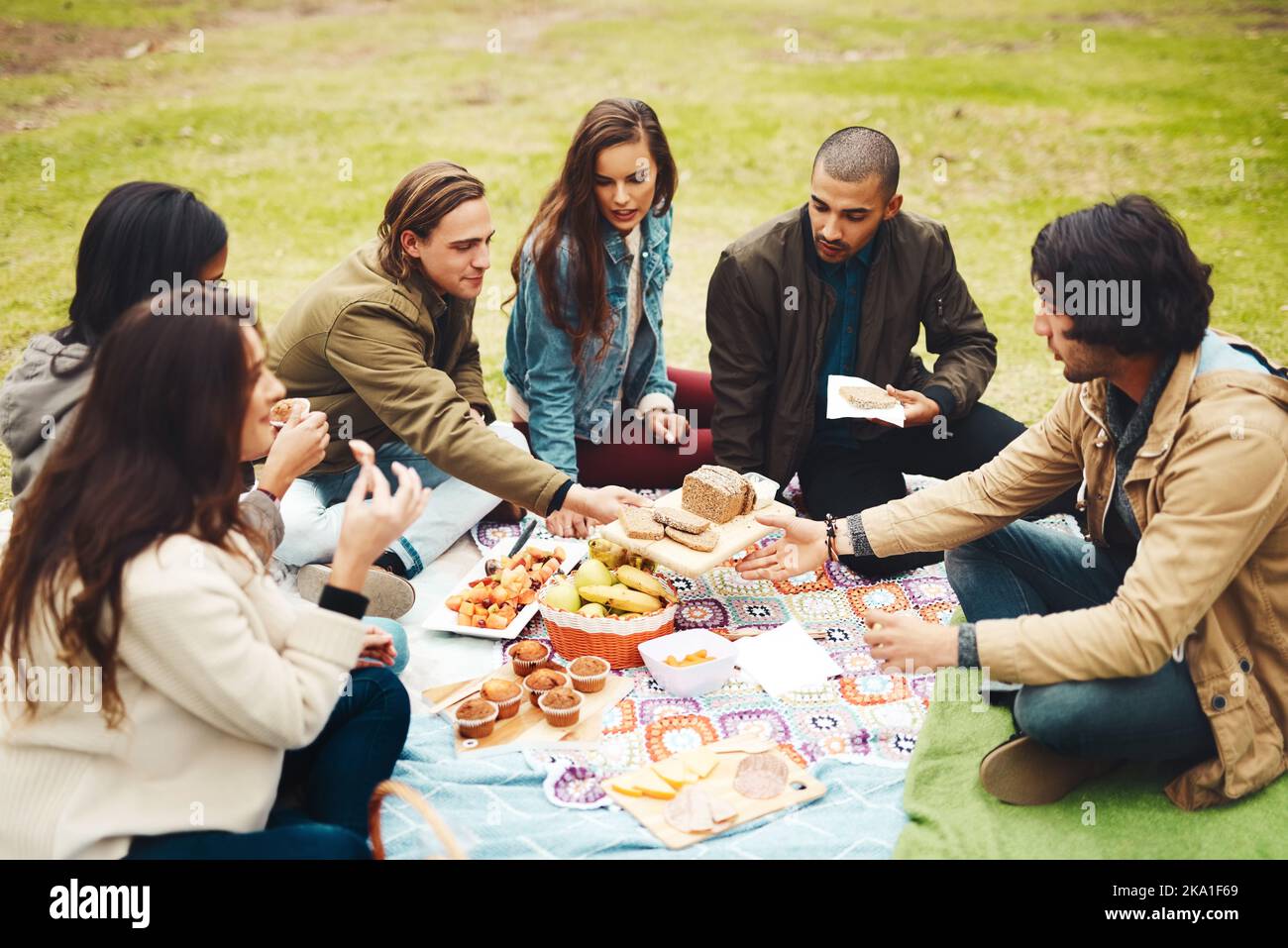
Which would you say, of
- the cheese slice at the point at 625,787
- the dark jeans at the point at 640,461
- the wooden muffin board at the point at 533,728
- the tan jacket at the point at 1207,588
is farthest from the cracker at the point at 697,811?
the dark jeans at the point at 640,461

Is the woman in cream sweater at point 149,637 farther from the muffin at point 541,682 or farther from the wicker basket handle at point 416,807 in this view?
the muffin at point 541,682

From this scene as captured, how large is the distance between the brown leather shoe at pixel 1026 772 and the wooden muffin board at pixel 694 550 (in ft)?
4.16

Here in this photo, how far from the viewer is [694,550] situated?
14.5 ft

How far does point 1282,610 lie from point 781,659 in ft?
5.79

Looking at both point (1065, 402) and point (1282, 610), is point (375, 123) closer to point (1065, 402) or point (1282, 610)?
point (1065, 402)

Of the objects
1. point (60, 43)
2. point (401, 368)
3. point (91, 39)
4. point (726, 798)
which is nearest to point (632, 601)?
point (726, 798)

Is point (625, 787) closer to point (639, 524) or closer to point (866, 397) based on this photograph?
point (639, 524)

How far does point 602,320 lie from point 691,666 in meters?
1.94

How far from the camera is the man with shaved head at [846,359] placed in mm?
5156

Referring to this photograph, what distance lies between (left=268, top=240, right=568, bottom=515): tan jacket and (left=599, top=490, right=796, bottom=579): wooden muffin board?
0.36 metres

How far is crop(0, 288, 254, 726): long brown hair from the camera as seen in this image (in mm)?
2475

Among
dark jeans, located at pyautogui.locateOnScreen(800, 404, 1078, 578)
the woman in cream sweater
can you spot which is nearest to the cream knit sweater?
the woman in cream sweater

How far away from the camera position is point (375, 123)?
13.5m
